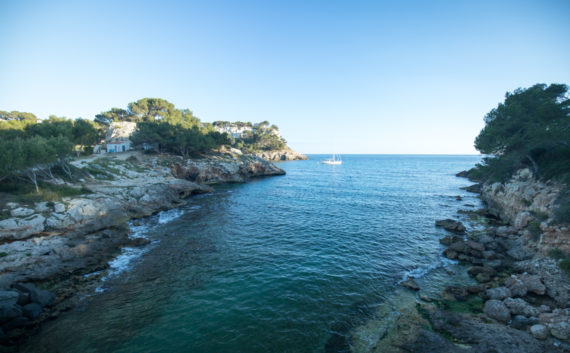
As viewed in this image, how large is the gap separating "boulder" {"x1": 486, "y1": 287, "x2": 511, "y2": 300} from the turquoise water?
12.9ft

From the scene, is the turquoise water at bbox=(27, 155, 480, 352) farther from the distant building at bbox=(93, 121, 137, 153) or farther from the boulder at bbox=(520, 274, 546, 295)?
the distant building at bbox=(93, 121, 137, 153)

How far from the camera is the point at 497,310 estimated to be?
11.7 metres

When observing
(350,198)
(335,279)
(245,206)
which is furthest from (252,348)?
(350,198)

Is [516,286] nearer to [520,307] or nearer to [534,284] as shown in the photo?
[534,284]

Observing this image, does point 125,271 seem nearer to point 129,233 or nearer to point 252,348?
point 129,233

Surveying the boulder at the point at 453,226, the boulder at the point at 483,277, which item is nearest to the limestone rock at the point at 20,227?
the boulder at the point at 483,277

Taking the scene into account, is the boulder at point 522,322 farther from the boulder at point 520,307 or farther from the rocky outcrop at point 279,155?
the rocky outcrop at point 279,155

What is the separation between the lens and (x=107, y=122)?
8144cm

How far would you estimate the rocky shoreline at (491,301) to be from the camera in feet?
32.6

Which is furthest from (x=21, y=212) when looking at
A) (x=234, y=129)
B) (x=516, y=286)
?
(x=234, y=129)

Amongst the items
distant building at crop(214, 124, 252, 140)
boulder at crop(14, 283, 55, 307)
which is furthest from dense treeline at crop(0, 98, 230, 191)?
distant building at crop(214, 124, 252, 140)

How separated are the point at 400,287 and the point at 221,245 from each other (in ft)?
53.0

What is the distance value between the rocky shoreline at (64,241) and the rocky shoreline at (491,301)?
59.3 ft

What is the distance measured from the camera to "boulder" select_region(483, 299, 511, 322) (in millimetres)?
11402
